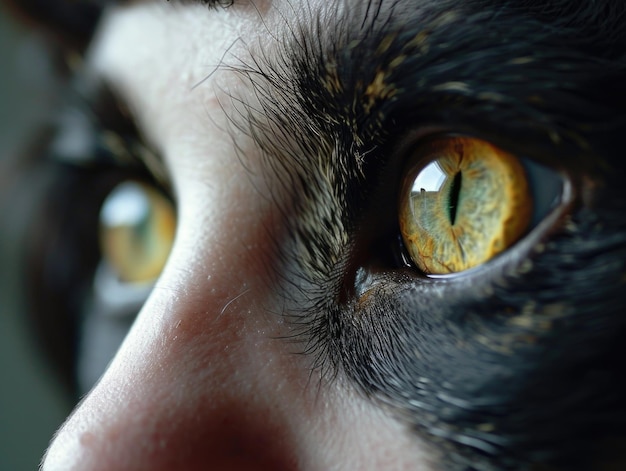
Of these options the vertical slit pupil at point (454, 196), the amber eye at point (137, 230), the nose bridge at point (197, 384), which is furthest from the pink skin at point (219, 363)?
the amber eye at point (137, 230)

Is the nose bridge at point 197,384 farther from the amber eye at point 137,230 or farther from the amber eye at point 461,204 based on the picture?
the amber eye at point 137,230

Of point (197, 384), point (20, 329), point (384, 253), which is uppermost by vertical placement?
point (384, 253)

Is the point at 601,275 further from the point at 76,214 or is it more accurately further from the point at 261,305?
the point at 76,214

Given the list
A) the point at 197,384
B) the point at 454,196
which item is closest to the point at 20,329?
the point at 197,384

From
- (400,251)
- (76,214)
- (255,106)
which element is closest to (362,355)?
(400,251)

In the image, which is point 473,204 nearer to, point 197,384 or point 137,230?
point 197,384

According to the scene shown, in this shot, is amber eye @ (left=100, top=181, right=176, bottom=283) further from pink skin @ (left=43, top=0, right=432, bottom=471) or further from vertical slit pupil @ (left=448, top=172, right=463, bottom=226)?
vertical slit pupil @ (left=448, top=172, right=463, bottom=226)
